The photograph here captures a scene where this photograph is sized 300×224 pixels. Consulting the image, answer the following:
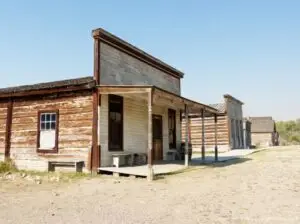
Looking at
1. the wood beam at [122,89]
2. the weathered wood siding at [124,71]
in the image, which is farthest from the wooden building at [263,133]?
the wood beam at [122,89]

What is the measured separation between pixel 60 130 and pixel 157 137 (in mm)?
5671

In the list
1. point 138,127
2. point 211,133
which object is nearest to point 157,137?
point 138,127

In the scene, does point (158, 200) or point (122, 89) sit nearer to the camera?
point (158, 200)

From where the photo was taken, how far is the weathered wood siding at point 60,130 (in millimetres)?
12672

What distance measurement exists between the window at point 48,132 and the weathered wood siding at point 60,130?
20 centimetres

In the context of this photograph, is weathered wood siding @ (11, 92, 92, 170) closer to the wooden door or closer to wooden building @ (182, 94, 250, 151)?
the wooden door

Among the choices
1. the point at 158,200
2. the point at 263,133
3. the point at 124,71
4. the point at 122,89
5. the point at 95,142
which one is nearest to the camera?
the point at 158,200

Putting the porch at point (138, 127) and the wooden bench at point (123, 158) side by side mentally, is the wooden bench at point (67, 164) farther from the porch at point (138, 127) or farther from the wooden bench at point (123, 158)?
the wooden bench at point (123, 158)

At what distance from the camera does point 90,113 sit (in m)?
12.6

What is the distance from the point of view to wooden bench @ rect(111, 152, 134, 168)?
504 inches

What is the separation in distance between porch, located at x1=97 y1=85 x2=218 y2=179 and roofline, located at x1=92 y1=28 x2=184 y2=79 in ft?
7.53

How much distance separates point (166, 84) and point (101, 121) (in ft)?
24.8

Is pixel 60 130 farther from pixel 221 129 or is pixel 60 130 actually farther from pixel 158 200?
pixel 221 129

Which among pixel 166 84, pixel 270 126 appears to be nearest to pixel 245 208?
pixel 166 84
